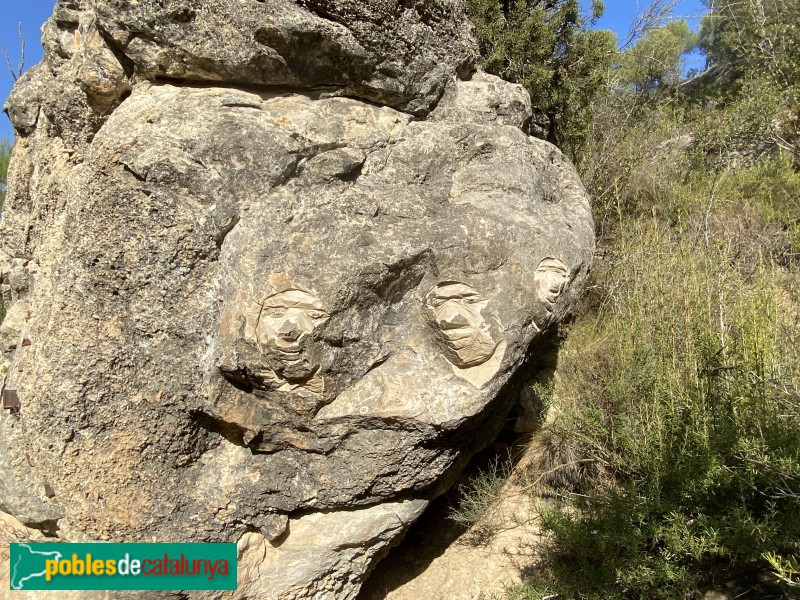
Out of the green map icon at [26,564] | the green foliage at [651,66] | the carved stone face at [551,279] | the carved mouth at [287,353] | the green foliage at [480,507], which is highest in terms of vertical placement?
the green foliage at [651,66]

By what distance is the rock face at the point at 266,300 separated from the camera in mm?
2117

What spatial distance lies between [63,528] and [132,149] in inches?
60.2

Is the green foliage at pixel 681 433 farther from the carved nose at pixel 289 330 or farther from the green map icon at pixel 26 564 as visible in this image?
the green map icon at pixel 26 564

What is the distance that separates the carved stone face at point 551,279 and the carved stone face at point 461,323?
0.93ft

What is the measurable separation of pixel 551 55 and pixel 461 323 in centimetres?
319

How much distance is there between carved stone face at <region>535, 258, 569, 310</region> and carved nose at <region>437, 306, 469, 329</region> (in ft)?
1.25

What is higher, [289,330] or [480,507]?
[289,330]

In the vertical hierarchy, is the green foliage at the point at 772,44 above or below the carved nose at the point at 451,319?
above

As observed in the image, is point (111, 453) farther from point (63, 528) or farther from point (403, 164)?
point (403, 164)

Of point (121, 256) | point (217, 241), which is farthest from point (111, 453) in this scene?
point (217, 241)

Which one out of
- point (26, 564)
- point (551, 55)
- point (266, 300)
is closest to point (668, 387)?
point (266, 300)

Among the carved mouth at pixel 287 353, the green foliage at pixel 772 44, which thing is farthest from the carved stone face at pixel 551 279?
the green foliage at pixel 772 44

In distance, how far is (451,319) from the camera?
2.23 meters

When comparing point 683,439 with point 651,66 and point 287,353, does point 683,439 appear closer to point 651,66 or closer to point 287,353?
point 287,353
